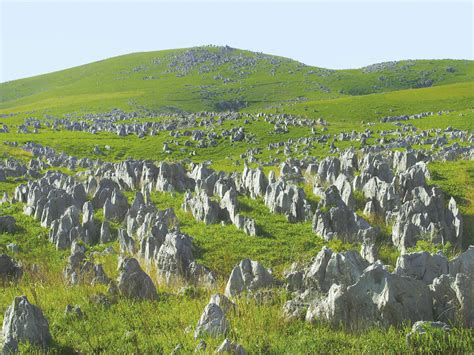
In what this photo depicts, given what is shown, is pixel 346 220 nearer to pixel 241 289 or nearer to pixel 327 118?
pixel 241 289

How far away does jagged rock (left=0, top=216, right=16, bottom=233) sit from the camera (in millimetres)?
16875

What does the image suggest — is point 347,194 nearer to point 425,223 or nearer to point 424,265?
point 425,223

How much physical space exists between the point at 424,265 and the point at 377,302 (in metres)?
2.19

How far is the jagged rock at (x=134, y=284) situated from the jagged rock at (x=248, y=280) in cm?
180

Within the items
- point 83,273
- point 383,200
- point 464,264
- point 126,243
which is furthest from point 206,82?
point 464,264

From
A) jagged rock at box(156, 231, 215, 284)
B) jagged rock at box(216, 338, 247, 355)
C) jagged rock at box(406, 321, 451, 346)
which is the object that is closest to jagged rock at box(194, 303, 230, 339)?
jagged rock at box(216, 338, 247, 355)

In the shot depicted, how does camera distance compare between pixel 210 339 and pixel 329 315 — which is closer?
pixel 210 339

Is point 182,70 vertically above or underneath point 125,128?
above

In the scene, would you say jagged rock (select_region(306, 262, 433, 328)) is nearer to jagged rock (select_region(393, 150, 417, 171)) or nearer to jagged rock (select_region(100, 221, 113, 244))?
jagged rock (select_region(100, 221, 113, 244))

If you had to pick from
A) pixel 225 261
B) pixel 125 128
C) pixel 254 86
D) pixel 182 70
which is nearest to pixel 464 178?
pixel 225 261

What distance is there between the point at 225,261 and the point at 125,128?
160ft

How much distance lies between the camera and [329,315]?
8.05m

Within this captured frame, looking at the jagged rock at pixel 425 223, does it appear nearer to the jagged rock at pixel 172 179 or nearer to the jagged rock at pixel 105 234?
the jagged rock at pixel 105 234

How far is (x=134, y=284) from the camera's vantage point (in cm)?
981
